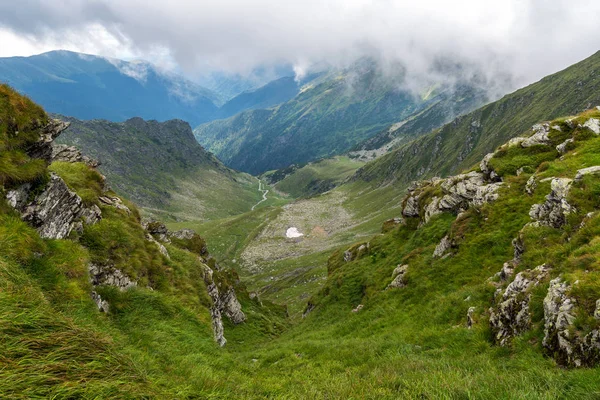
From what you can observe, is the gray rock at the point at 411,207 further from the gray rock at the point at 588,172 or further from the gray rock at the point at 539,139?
the gray rock at the point at 588,172

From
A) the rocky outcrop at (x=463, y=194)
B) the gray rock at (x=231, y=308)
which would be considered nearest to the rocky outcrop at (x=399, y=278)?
the rocky outcrop at (x=463, y=194)

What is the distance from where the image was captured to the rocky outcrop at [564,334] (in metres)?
8.27

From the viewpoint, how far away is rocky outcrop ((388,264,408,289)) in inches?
1016

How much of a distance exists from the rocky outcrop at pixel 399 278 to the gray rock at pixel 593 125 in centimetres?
1837

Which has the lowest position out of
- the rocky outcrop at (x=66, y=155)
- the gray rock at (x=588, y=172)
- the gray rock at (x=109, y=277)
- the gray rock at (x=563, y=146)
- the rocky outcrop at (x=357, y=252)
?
the rocky outcrop at (x=357, y=252)

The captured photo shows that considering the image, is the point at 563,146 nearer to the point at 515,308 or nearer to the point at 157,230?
the point at 515,308

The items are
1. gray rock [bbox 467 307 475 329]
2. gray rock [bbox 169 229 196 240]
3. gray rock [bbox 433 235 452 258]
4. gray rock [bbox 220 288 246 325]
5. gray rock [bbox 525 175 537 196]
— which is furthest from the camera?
gray rock [bbox 169 229 196 240]

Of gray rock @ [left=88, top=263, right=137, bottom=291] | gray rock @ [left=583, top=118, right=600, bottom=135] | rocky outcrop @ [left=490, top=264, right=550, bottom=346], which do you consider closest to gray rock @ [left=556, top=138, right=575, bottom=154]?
gray rock @ [left=583, top=118, right=600, bottom=135]

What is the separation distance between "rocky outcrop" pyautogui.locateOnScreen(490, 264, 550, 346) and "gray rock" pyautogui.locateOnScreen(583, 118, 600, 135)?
19.7m

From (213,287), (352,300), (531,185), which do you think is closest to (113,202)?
(213,287)

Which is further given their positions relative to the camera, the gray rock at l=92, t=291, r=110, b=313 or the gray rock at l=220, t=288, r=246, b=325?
the gray rock at l=220, t=288, r=246, b=325

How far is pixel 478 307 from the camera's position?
1482 cm

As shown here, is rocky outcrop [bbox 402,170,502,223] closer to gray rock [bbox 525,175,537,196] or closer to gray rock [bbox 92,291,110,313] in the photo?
gray rock [bbox 525,175,537,196]

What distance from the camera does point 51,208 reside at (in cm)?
1770
